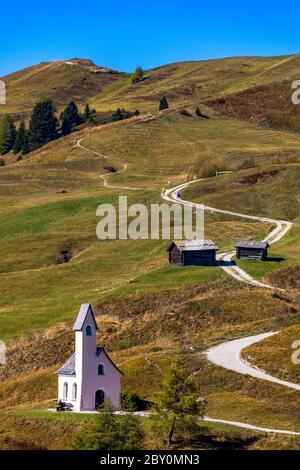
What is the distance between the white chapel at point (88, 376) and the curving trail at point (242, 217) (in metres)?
31.6

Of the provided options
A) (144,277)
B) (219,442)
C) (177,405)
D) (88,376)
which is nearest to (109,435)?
(177,405)

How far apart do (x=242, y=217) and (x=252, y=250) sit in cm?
2378

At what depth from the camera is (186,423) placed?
51.0 m

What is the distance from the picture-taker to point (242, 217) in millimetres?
121188

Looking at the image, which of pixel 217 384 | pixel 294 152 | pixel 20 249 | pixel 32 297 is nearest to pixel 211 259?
pixel 32 297

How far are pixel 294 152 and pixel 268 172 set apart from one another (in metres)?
19.9

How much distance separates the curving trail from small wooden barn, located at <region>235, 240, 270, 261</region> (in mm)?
1429

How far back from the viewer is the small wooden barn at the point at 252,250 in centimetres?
9706

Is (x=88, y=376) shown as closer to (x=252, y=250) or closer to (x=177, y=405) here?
(x=177, y=405)

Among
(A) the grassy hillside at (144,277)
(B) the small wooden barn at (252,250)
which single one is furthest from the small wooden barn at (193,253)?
(B) the small wooden barn at (252,250)

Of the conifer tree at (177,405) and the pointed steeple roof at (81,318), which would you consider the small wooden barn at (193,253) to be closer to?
the pointed steeple roof at (81,318)

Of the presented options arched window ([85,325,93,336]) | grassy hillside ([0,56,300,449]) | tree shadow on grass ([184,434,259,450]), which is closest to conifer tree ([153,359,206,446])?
tree shadow on grass ([184,434,259,450])

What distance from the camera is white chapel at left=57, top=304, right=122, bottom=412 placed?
189ft
